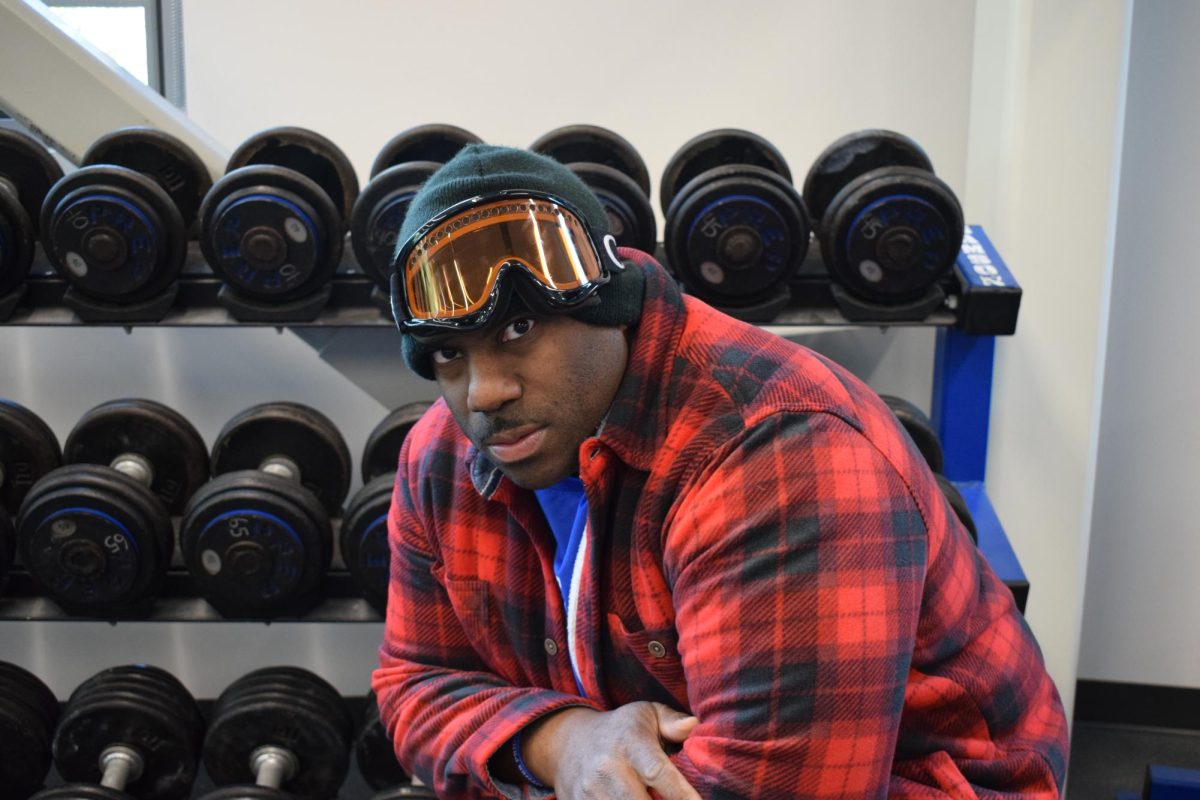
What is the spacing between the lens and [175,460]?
237 centimetres

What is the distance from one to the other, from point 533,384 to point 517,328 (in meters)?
0.05

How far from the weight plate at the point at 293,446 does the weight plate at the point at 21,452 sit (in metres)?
0.32

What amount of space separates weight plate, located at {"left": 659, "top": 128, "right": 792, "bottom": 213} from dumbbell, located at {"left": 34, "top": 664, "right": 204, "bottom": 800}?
1.36m

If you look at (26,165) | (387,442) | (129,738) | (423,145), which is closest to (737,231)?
(423,145)

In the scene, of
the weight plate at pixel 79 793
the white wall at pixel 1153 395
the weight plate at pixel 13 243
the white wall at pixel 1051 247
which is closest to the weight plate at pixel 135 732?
the weight plate at pixel 79 793

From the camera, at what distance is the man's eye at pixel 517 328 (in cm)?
105

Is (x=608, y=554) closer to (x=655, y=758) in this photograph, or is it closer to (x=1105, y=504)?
(x=655, y=758)

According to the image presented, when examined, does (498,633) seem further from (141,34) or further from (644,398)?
(141,34)

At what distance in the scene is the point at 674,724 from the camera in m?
1.10

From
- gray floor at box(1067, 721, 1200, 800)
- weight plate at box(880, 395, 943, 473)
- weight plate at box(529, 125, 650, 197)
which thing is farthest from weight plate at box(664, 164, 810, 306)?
gray floor at box(1067, 721, 1200, 800)

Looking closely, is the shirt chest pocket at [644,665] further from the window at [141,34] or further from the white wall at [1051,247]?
the window at [141,34]

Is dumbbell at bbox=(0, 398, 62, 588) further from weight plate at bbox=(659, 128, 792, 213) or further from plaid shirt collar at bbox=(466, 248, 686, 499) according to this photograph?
plaid shirt collar at bbox=(466, 248, 686, 499)

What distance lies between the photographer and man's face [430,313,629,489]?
1.05 m

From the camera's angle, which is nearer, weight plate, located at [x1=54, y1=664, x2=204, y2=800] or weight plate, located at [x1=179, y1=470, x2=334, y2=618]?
weight plate, located at [x1=179, y1=470, x2=334, y2=618]
